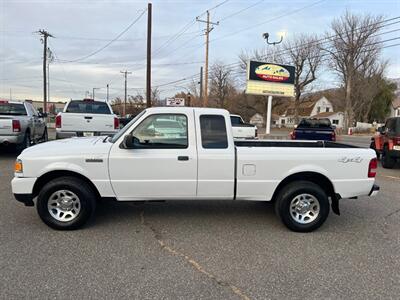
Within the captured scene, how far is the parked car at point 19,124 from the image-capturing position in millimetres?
10094

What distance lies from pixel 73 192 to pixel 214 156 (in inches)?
79.1

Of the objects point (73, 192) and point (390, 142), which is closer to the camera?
point (73, 192)

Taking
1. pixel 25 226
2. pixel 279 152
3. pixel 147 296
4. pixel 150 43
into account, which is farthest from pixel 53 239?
pixel 150 43

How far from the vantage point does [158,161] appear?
4668 mm

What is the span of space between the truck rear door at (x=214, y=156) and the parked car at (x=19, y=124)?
303 inches

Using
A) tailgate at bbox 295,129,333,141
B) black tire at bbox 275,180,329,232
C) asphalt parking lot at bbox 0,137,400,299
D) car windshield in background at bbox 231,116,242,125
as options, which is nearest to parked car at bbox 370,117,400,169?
tailgate at bbox 295,129,333,141

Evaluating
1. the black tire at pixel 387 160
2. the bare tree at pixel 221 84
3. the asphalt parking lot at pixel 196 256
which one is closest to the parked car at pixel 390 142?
the black tire at pixel 387 160

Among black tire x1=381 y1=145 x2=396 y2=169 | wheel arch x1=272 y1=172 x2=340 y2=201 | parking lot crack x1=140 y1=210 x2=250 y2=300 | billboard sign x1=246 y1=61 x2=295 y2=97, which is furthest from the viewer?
billboard sign x1=246 y1=61 x2=295 y2=97

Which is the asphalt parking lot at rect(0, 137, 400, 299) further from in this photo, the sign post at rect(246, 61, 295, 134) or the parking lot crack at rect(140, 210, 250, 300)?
the sign post at rect(246, 61, 295, 134)

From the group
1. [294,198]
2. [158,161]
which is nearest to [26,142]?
[158,161]

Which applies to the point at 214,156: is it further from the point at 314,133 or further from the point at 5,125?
the point at 314,133

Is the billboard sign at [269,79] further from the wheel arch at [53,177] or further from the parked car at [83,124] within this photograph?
the wheel arch at [53,177]

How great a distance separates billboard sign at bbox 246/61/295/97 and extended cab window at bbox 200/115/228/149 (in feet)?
72.9

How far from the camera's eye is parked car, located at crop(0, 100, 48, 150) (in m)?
10.1
